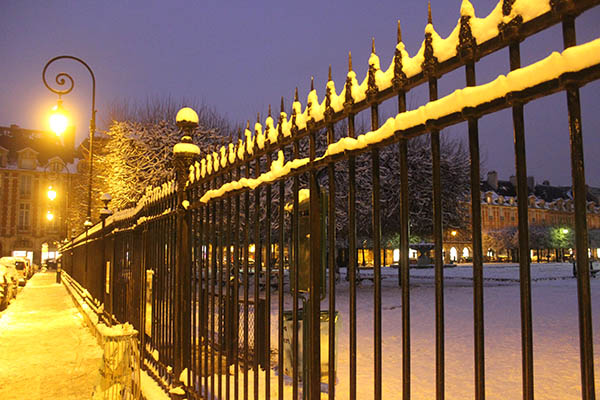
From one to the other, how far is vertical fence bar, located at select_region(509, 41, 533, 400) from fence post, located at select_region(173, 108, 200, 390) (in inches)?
131

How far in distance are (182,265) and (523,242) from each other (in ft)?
11.5

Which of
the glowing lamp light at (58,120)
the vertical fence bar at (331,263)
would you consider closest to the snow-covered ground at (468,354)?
the vertical fence bar at (331,263)

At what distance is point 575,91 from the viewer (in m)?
1.36

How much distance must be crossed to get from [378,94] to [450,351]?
6997mm

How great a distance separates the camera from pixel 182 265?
14.5 ft

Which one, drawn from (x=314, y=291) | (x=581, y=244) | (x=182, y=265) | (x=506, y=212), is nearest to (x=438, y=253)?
(x=581, y=244)

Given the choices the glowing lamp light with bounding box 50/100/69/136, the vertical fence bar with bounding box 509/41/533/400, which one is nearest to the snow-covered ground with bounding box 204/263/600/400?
the vertical fence bar with bounding box 509/41/533/400

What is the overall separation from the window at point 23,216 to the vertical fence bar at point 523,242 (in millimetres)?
67552

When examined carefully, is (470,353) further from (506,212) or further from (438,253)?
(506,212)

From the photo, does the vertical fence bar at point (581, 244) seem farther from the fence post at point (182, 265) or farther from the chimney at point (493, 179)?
the chimney at point (493, 179)

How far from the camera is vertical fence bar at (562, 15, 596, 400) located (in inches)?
51.7

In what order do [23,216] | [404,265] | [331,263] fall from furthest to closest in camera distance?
[23,216] < [331,263] < [404,265]

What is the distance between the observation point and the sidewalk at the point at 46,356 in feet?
19.5

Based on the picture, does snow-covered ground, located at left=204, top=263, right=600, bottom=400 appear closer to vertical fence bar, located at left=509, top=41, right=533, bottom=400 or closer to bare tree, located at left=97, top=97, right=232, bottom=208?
vertical fence bar, located at left=509, top=41, right=533, bottom=400
